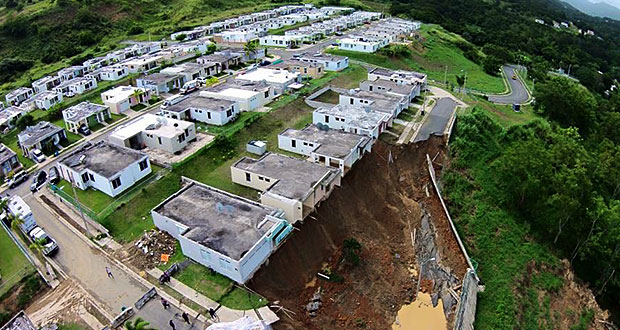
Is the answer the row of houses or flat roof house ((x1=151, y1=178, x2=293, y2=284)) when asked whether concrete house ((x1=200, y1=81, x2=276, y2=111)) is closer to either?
flat roof house ((x1=151, y1=178, x2=293, y2=284))

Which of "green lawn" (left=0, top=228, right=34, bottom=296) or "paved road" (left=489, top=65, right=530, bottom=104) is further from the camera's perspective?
"paved road" (left=489, top=65, right=530, bottom=104)

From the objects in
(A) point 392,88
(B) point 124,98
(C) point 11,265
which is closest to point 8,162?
(B) point 124,98

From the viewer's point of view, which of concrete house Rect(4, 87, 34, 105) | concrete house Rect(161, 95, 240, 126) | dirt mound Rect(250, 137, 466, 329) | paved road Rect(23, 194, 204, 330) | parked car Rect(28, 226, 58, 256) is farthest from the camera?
concrete house Rect(4, 87, 34, 105)

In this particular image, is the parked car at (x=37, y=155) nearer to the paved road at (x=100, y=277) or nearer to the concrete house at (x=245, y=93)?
the paved road at (x=100, y=277)

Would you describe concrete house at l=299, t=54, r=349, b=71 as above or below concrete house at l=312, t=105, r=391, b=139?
below

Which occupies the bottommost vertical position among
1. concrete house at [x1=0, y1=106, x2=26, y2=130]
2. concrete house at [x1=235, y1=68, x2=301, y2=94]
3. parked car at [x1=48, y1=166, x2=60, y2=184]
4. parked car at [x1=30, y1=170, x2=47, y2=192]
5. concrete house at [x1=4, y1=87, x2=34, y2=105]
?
concrete house at [x1=4, y1=87, x2=34, y2=105]

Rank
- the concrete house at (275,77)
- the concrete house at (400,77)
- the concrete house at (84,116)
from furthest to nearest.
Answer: the concrete house at (400,77)
the concrete house at (275,77)
the concrete house at (84,116)

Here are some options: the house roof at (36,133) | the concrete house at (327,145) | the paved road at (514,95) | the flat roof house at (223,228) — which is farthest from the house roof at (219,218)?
the paved road at (514,95)

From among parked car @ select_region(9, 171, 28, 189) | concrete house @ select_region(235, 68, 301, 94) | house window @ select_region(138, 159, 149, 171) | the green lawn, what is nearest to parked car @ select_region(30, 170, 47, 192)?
parked car @ select_region(9, 171, 28, 189)

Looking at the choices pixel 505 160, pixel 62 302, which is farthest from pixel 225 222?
pixel 505 160
